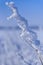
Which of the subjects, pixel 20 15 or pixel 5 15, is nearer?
pixel 20 15

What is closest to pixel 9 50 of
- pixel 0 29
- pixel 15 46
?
pixel 15 46

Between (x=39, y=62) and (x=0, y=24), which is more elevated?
(x=0, y=24)

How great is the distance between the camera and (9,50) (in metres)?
2.18

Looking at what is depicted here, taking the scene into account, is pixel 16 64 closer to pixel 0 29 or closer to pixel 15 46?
pixel 15 46

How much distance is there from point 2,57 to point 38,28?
0.34m

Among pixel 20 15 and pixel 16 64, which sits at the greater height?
pixel 20 15

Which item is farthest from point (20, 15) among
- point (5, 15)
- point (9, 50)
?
point (9, 50)

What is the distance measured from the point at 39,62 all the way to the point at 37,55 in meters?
0.06

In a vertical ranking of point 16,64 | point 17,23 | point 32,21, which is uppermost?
point 32,21

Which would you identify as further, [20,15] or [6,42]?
[6,42]

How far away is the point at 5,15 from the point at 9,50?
27 centimetres

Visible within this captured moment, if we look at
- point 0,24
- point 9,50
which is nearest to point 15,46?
point 9,50

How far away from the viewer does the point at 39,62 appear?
2.04 m

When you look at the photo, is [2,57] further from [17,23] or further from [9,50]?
[17,23]
